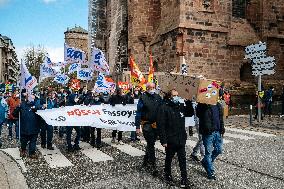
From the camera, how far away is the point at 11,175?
23.1 ft

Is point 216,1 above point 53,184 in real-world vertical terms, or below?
above

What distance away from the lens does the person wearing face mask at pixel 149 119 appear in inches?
281

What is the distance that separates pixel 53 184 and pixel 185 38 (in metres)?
14.1

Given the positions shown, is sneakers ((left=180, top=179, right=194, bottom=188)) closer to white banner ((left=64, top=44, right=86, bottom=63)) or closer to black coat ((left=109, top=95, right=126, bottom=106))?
black coat ((left=109, top=95, right=126, bottom=106))

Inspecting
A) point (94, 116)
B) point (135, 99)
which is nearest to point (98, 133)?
point (94, 116)

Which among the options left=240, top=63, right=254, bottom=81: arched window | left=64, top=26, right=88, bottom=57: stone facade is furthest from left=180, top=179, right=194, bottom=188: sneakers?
left=64, top=26, right=88, bottom=57: stone facade

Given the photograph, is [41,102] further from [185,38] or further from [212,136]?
[185,38]

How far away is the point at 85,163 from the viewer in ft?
26.7

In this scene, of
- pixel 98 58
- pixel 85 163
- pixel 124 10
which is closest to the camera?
pixel 85 163

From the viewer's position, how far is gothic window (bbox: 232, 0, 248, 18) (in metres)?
22.7

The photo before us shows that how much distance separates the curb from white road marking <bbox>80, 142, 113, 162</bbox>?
1.86 metres

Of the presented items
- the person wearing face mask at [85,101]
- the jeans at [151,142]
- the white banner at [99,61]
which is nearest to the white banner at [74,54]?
the white banner at [99,61]

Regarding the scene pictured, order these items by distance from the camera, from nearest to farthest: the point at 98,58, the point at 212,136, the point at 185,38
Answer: the point at 212,136
the point at 98,58
the point at 185,38

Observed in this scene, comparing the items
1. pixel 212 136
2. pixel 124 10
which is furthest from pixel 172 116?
pixel 124 10
